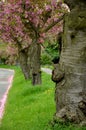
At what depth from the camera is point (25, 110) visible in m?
14.7

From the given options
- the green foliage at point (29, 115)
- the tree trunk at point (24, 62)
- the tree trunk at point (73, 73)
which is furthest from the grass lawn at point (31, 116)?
the tree trunk at point (24, 62)

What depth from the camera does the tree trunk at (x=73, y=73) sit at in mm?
10125

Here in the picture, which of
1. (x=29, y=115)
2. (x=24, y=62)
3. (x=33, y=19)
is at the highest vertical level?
(x=33, y=19)

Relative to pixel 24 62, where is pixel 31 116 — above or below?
above

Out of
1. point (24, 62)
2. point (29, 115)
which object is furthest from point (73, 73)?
point (24, 62)

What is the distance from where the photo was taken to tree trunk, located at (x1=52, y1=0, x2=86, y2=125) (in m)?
10.1

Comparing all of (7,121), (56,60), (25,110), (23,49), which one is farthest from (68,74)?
(23,49)

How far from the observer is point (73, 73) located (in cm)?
1034

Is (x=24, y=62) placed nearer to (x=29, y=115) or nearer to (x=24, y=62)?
(x=24, y=62)

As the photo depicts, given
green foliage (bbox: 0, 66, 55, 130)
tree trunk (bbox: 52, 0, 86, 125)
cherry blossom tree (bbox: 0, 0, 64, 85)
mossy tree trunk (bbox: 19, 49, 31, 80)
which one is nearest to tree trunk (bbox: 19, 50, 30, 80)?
mossy tree trunk (bbox: 19, 49, 31, 80)

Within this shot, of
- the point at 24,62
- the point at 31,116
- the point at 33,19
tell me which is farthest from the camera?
the point at 24,62

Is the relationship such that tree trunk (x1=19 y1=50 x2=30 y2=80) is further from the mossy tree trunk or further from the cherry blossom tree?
the cherry blossom tree

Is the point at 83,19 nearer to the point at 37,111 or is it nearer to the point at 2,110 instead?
the point at 37,111

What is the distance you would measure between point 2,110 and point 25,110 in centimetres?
170
